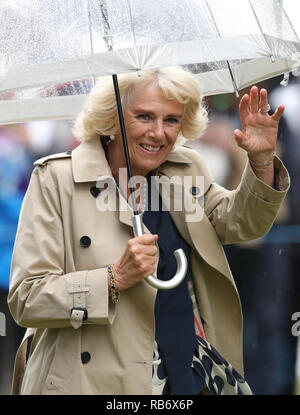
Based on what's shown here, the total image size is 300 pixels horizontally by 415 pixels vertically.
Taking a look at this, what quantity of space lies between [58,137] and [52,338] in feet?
10.8

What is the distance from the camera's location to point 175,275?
2947mm

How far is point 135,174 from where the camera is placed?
10.9ft

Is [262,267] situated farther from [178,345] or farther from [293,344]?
[178,345]

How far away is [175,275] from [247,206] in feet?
1.74

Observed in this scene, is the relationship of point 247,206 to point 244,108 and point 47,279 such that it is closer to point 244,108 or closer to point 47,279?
point 244,108


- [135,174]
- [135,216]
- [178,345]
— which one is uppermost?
[135,174]

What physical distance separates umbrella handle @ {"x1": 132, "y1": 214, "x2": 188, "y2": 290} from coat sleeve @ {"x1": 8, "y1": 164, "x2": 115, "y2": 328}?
0.64 feet

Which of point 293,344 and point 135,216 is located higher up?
point 135,216

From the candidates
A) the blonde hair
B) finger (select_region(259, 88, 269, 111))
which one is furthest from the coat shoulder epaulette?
finger (select_region(259, 88, 269, 111))

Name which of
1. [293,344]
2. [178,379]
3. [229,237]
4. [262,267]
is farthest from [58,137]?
[178,379]

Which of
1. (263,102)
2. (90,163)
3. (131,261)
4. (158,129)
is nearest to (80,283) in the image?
(131,261)

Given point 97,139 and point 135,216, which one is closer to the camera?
point 135,216

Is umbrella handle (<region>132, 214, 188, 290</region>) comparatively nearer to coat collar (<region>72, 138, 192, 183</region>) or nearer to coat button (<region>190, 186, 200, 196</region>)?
coat collar (<region>72, 138, 192, 183</region>)
